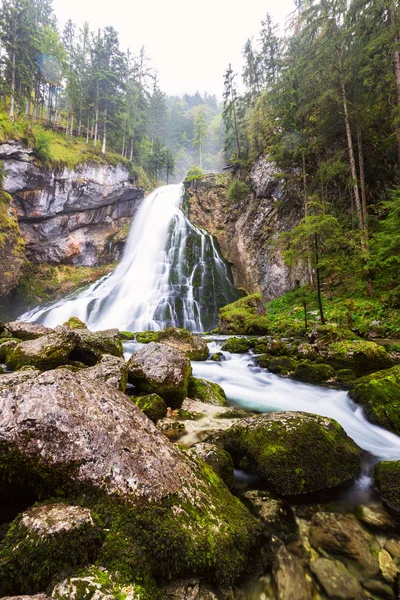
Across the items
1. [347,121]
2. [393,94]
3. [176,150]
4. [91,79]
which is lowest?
[347,121]

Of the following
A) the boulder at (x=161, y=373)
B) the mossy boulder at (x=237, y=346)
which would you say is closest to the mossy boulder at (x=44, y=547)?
the boulder at (x=161, y=373)

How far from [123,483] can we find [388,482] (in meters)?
3.41

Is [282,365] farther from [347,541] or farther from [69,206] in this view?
[69,206]

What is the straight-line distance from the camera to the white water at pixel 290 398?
4953 mm

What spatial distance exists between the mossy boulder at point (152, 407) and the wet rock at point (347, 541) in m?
2.98

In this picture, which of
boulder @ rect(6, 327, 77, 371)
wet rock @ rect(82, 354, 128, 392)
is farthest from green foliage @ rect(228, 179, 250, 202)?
wet rock @ rect(82, 354, 128, 392)

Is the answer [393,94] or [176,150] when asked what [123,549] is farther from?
[176,150]

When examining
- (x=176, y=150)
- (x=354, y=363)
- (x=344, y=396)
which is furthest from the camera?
(x=176, y=150)

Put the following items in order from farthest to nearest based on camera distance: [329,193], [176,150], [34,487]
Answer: [176,150] → [329,193] → [34,487]

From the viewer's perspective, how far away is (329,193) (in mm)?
20922

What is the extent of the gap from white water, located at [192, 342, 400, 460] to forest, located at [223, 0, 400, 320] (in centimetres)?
533

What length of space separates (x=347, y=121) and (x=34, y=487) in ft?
70.6

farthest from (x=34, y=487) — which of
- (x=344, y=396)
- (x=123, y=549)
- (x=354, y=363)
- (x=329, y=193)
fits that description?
(x=329, y=193)

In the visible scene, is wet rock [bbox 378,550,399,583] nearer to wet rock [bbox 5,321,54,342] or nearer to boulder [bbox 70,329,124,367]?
boulder [bbox 70,329,124,367]
